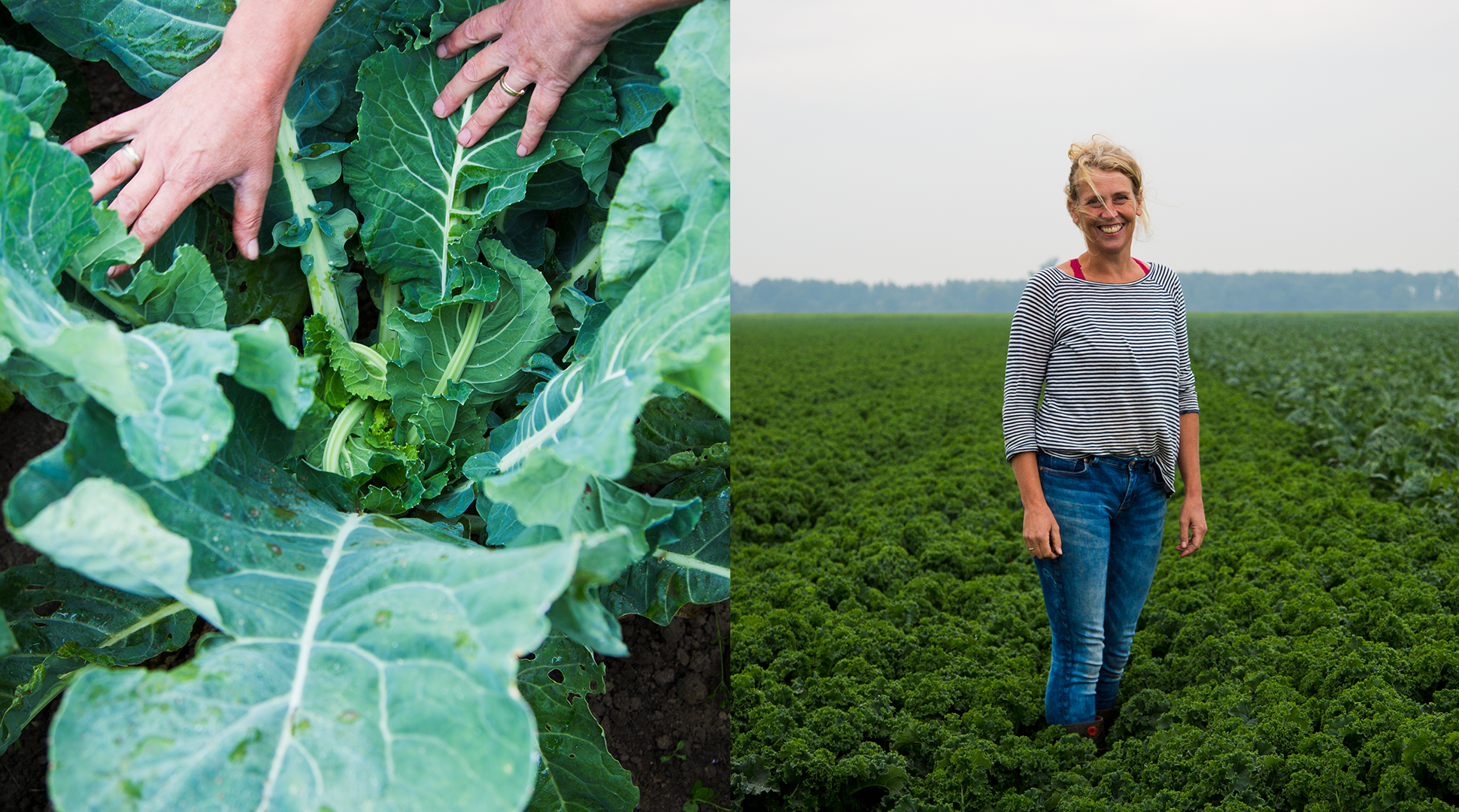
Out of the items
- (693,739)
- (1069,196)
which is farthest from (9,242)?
(1069,196)

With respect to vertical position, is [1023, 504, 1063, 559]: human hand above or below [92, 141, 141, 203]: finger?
below

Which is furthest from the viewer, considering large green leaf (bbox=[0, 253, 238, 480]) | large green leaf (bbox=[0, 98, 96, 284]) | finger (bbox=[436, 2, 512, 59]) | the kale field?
the kale field

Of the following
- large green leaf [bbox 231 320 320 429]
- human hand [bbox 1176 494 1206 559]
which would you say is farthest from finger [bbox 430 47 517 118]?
human hand [bbox 1176 494 1206 559]

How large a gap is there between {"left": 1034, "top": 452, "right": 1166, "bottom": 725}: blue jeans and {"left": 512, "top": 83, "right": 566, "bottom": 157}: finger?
133 centimetres

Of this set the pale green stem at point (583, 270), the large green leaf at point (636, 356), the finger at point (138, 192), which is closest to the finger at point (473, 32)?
the pale green stem at point (583, 270)

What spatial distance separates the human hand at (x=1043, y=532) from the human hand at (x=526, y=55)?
1341mm

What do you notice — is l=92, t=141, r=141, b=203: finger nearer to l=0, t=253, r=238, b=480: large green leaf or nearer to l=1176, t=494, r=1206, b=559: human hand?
l=0, t=253, r=238, b=480: large green leaf

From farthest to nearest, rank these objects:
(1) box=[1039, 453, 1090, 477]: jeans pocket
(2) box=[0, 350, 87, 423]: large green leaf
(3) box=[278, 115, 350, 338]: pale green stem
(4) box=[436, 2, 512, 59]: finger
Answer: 1. (1) box=[1039, 453, 1090, 477]: jeans pocket
2. (3) box=[278, 115, 350, 338]: pale green stem
3. (4) box=[436, 2, 512, 59]: finger
4. (2) box=[0, 350, 87, 423]: large green leaf

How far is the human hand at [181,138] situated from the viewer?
161 cm

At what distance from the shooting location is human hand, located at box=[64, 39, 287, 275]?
63.4 inches

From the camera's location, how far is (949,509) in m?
4.89

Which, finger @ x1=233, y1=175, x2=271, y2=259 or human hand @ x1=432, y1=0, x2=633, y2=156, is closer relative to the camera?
human hand @ x1=432, y1=0, x2=633, y2=156

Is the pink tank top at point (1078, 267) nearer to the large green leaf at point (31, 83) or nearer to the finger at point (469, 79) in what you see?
the finger at point (469, 79)

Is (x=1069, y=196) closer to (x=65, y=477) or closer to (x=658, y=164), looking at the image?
(x=658, y=164)
